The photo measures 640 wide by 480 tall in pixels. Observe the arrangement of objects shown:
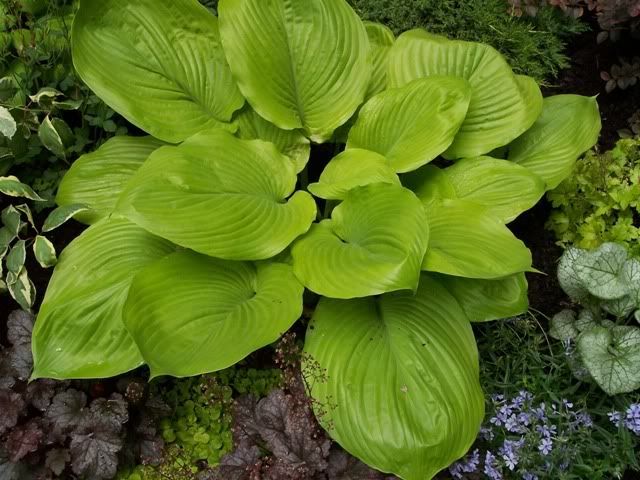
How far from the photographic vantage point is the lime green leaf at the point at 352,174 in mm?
2189

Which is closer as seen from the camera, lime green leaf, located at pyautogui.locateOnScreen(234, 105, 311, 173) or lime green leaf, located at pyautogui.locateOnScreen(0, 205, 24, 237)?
lime green leaf, located at pyautogui.locateOnScreen(0, 205, 24, 237)

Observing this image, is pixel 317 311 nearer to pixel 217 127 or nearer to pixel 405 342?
pixel 405 342

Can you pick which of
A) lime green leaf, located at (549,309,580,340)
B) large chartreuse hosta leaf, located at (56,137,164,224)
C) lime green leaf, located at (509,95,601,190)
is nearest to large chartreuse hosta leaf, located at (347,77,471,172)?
lime green leaf, located at (509,95,601,190)

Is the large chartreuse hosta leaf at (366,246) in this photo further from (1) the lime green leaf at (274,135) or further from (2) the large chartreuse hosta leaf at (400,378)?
(1) the lime green leaf at (274,135)

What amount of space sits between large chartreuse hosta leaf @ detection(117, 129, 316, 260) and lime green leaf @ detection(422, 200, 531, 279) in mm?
396

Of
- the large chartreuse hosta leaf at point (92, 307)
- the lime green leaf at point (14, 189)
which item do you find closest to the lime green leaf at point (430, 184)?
the large chartreuse hosta leaf at point (92, 307)

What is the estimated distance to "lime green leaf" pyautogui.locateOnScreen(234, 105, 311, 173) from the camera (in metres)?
2.50

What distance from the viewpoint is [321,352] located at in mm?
2096

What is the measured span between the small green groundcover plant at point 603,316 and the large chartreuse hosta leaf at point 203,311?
0.87 m

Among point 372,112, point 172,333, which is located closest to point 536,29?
point 372,112

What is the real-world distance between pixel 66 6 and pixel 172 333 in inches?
59.5

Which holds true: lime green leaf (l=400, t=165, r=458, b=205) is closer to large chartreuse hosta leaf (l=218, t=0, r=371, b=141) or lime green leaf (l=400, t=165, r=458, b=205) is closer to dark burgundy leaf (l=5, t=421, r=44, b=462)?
large chartreuse hosta leaf (l=218, t=0, r=371, b=141)

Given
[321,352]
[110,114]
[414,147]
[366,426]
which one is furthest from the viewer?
[110,114]

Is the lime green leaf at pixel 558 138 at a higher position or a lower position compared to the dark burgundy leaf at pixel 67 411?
higher
